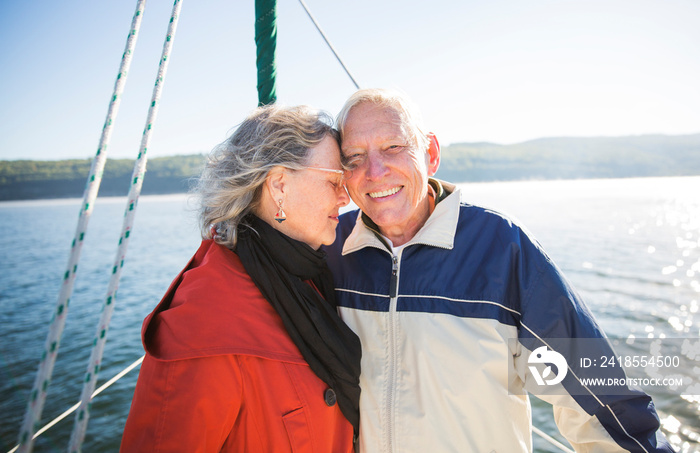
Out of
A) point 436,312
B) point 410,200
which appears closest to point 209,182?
point 410,200

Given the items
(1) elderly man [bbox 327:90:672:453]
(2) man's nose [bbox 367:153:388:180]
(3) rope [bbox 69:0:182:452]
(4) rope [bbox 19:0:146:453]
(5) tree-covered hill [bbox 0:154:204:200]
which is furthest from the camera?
(5) tree-covered hill [bbox 0:154:204:200]

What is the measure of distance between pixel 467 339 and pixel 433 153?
3.29 feet

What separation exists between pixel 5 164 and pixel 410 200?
80.3 metres

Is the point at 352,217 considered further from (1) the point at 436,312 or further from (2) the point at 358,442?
(2) the point at 358,442

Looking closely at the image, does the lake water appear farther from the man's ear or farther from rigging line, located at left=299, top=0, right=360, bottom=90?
rigging line, located at left=299, top=0, right=360, bottom=90

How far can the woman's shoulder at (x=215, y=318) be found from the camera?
3.96ft

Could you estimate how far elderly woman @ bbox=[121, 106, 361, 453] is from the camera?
1.17 metres

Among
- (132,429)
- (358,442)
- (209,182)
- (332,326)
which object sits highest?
(209,182)

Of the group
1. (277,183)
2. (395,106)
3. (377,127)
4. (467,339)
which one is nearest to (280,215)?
(277,183)

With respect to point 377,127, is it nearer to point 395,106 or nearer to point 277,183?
point 395,106

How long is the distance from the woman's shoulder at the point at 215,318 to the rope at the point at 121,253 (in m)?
0.32

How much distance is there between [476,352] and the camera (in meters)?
1.54

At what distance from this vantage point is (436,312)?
1.62 m

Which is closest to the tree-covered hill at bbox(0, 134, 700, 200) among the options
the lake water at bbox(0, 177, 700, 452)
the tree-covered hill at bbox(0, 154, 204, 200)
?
the tree-covered hill at bbox(0, 154, 204, 200)
